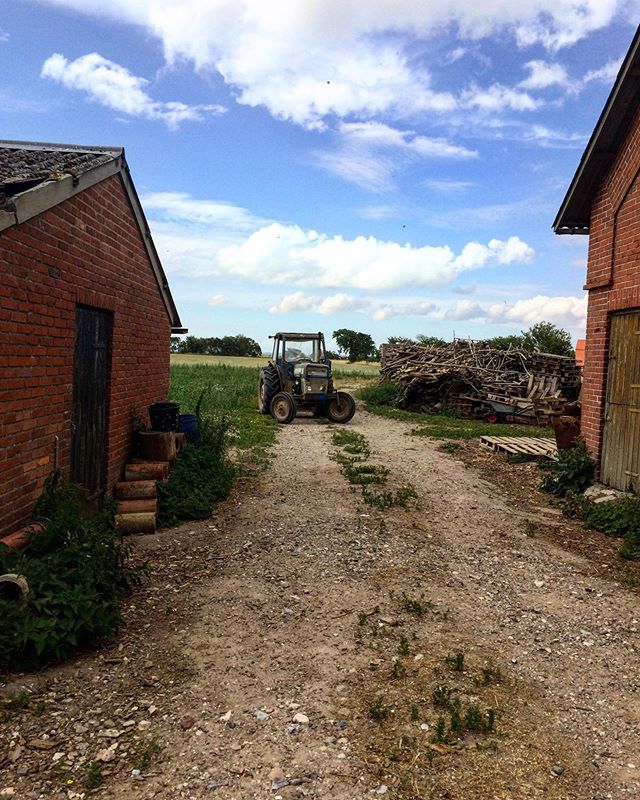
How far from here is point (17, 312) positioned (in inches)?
187

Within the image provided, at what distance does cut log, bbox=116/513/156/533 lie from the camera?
21.4ft

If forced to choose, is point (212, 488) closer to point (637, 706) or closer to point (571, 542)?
point (571, 542)

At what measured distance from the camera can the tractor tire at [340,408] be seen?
1739 centimetres

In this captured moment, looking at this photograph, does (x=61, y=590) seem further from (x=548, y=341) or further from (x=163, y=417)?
(x=548, y=341)

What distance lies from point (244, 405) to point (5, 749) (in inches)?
679

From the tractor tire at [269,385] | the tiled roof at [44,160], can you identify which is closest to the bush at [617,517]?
the tiled roof at [44,160]

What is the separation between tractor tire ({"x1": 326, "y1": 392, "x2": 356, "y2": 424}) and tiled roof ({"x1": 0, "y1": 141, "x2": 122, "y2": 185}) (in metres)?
11.1

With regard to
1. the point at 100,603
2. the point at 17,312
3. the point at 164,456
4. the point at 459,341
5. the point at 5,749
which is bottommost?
the point at 5,749

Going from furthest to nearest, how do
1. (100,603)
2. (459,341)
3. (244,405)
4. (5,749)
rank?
1. (459,341)
2. (244,405)
3. (100,603)
4. (5,749)

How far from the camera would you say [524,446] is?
12469 mm

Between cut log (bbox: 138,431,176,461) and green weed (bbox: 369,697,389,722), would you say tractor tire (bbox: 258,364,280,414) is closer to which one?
cut log (bbox: 138,431,176,461)

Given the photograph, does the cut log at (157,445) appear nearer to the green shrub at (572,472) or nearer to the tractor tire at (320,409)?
the green shrub at (572,472)

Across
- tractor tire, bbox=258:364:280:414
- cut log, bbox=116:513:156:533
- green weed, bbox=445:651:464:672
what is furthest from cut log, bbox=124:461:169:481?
tractor tire, bbox=258:364:280:414

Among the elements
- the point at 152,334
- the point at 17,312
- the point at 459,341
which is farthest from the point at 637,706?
the point at 459,341
